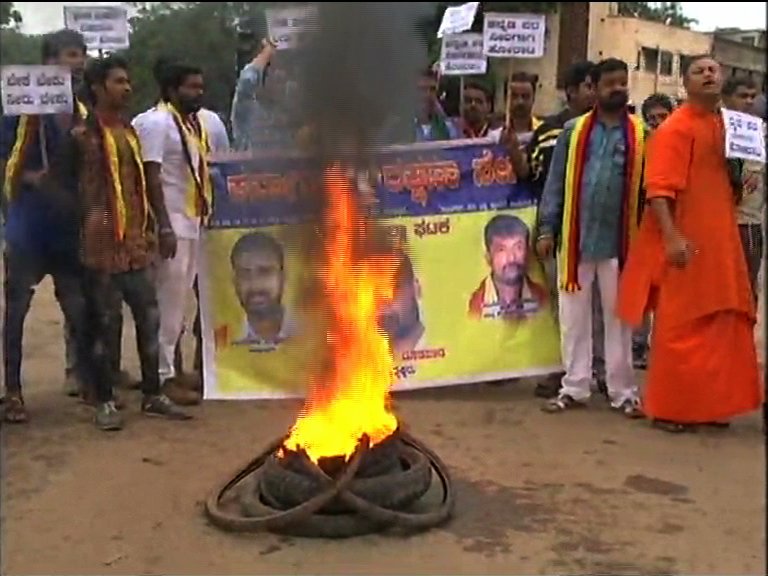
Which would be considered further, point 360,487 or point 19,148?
point 19,148

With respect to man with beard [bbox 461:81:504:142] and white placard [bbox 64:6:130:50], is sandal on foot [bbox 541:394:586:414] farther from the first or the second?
white placard [bbox 64:6:130:50]

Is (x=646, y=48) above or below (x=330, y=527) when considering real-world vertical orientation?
above

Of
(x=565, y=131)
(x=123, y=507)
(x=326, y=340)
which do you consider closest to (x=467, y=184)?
(x=565, y=131)

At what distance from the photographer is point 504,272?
6.41 m

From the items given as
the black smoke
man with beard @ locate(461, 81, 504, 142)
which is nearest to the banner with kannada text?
A: man with beard @ locate(461, 81, 504, 142)

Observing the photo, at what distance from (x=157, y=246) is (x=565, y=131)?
2265 mm

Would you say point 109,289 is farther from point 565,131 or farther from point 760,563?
point 760,563

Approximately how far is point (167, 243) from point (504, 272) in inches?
75.3

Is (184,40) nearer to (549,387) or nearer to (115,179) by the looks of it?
(115,179)

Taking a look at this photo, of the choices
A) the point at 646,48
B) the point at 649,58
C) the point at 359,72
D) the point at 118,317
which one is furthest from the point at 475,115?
the point at 359,72

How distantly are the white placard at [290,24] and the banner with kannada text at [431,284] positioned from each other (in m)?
1.81

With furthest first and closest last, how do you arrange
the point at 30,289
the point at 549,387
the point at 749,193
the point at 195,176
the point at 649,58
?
1. the point at 649,58
2. the point at 549,387
3. the point at 195,176
4. the point at 749,193
5. the point at 30,289

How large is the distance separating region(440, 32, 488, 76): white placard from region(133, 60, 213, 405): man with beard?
1653 millimetres

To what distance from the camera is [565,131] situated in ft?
19.6
